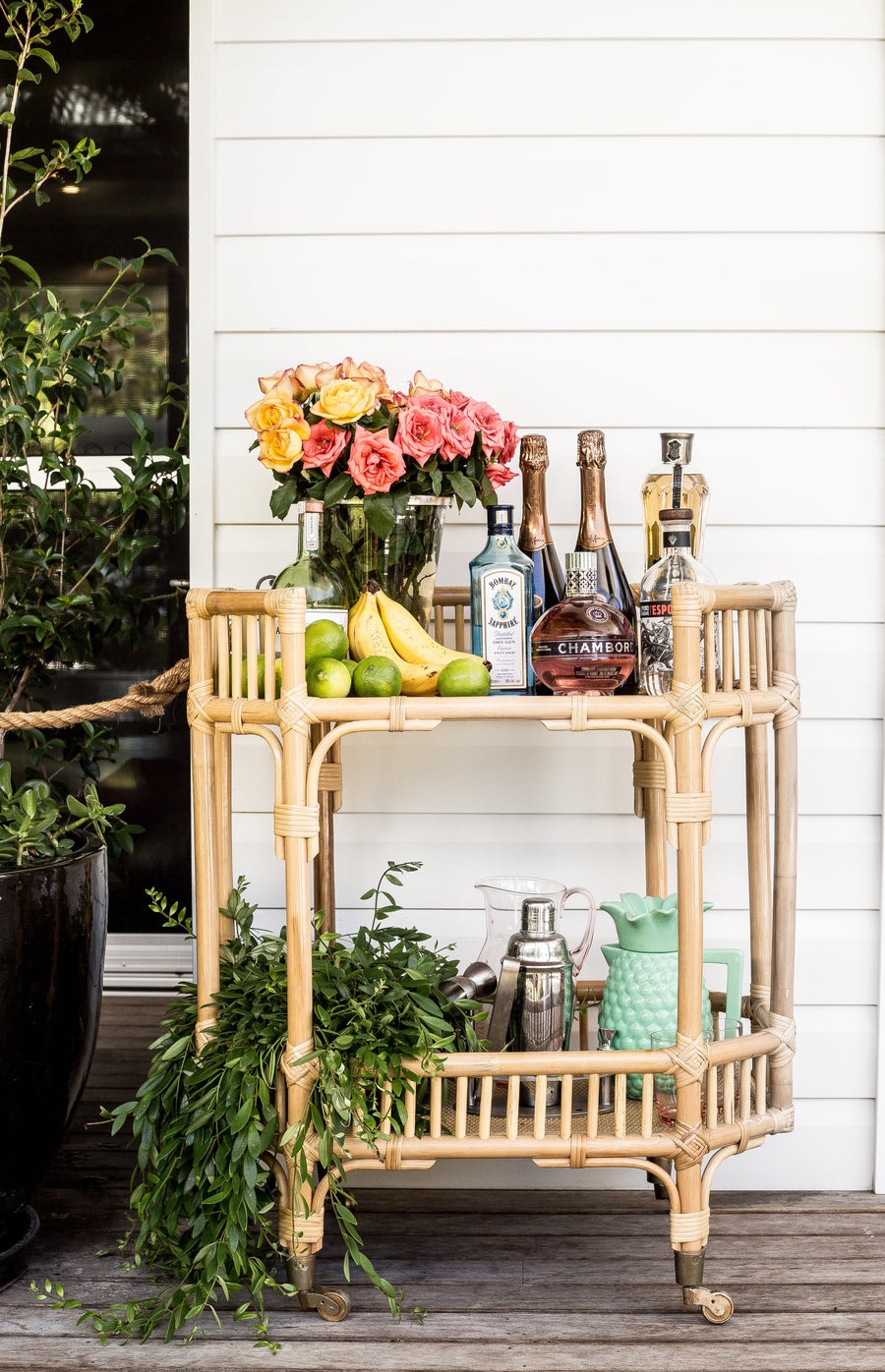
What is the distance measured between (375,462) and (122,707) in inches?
22.9

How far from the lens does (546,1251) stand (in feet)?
4.95

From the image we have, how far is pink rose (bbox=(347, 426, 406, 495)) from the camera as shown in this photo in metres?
1.31

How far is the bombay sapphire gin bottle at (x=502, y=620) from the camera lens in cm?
134

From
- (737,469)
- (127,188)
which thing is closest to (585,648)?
(737,469)

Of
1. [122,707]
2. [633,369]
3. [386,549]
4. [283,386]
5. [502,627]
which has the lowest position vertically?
[122,707]

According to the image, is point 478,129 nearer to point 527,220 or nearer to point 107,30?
point 527,220

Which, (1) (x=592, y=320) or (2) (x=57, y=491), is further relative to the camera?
(2) (x=57, y=491)

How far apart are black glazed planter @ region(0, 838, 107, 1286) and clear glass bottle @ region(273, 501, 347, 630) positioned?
1.55 feet

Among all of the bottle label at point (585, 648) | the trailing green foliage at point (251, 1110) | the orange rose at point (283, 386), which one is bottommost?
the trailing green foliage at point (251, 1110)

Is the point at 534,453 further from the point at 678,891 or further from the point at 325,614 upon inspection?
the point at 678,891

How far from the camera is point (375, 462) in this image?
51.5 inches

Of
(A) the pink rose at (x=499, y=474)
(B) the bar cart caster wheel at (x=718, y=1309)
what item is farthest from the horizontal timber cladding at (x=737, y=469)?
(B) the bar cart caster wheel at (x=718, y=1309)

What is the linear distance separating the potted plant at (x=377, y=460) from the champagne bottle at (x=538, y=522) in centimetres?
8

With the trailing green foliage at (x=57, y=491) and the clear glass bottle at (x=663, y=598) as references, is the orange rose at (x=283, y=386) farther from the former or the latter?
the clear glass bottle at (x=663, y=598)
